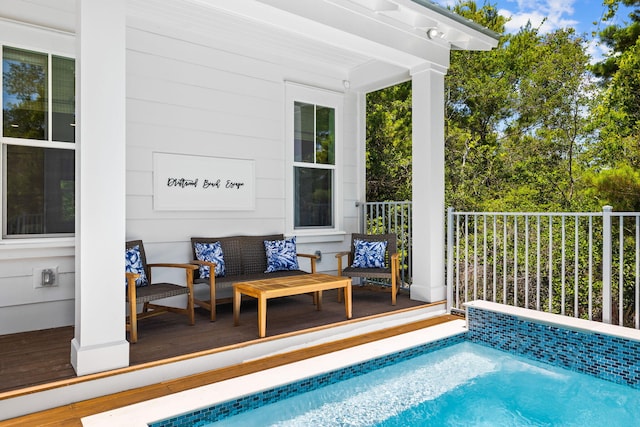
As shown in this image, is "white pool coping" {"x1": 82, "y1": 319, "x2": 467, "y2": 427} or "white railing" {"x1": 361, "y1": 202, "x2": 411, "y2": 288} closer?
"white pool coping" {"x1": 82, "y1": 319, "x2": 467, "y2": 427}

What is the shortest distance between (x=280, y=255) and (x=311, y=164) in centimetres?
138

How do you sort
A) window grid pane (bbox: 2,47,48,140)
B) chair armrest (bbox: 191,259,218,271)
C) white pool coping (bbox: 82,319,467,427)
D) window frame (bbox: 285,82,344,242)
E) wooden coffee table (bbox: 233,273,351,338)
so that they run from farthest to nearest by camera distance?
window frame (bbox: 285,82,344,242) → chair armrest (bbox: 191,259,218,271) → window grid pane (bbox: 2,47,48,140) → wooden coffee table (bbox: 233,273,351,338) → white pool coping (bbox: 82,319,467,427)

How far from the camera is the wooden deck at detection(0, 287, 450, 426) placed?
248 centimetres

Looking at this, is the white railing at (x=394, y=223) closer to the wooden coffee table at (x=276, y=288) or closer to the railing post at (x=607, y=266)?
the wooden coffee table at (x=276, y=288)

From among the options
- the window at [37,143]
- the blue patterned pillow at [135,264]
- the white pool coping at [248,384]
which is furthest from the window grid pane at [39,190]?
the white pool coping at [248,384]

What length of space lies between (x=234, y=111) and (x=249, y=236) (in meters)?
1.39

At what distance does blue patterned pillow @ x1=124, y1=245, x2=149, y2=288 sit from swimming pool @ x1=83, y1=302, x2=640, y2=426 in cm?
136

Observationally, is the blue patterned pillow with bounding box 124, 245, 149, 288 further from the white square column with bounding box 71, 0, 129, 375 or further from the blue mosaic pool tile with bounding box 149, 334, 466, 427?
the blue mosaic pool tile with bounding box 149, 334, 466, 427

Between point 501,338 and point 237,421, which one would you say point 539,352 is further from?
point 237,421

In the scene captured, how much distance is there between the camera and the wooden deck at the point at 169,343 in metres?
2.48

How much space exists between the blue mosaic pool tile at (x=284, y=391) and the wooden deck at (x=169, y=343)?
15.1 inches

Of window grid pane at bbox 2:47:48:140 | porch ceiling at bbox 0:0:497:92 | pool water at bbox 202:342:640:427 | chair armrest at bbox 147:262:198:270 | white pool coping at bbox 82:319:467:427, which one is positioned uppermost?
porch ceiling at bbox 0:0:497:92

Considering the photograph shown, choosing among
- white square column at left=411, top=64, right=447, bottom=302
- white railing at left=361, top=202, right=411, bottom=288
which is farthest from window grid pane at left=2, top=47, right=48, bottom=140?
white railing at left=361, top=202, right=411, bottom=288

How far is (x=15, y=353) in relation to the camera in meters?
2.96
